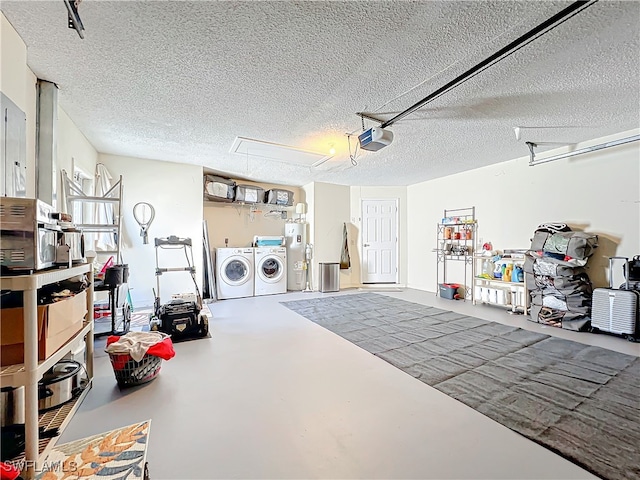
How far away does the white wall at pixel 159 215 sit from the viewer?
15.8 feet

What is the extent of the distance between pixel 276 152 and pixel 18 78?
9.22ft

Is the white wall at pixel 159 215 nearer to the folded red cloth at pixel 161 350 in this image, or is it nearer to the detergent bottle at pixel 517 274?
the folded red cloth at pixel 161 350

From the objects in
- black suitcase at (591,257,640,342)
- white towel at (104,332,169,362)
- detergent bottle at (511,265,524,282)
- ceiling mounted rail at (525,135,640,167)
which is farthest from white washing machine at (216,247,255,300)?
black suitcase at (591,257,640,342)

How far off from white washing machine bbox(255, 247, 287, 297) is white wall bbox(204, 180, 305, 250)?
2.65ft

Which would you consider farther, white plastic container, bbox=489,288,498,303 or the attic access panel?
white plastic container, bbox=489,288,498,303

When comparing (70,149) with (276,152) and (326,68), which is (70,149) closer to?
(276,152)

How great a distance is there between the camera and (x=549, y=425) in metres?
1.72

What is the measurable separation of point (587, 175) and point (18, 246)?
5972mm

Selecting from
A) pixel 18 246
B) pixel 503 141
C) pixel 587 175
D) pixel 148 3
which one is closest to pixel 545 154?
pixel 587 175

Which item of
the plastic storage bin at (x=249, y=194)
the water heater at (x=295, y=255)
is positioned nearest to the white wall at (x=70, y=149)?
the plastic storage bin at (x=249, y=194)

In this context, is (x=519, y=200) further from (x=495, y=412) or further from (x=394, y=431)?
(x=394, y=431)

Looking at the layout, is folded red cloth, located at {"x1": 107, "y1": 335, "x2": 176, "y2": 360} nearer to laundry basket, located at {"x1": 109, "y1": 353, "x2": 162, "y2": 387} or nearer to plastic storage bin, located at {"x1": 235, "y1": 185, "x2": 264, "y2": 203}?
laundry basket, located at {"x1": 109, "y1": 353, "x2": 162, "y2": 387}

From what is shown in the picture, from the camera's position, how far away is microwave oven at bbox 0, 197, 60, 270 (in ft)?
4.32

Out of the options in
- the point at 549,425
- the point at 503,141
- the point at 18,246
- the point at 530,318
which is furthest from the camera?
the point at 530,318
